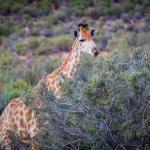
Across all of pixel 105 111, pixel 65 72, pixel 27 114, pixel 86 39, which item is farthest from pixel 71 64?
pixel 105 111

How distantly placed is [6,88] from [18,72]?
3.53 m

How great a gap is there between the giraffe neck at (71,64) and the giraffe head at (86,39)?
21 cm

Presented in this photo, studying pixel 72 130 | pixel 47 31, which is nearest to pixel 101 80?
pixel 72 130

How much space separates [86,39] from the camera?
33.0 ft

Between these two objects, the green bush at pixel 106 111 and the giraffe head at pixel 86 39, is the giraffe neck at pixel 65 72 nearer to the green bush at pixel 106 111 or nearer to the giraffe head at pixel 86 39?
the giraffe head at pixel 86 39

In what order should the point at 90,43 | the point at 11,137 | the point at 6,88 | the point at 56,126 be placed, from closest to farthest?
the point at 56,126 < the point at 11,137 < the point at 90,43 < the point at 6,88

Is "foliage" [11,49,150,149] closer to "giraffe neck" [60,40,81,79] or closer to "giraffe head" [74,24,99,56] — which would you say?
"giraffe neck" [60,40,81,79]

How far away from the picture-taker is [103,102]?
7.10 metres

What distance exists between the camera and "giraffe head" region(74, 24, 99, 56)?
9935 millimetres

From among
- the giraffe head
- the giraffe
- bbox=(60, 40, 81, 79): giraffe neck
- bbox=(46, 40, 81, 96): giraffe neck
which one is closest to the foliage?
the giraffe

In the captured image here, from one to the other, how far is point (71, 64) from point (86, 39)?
2.86ft

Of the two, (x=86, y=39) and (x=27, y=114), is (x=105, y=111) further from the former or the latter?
(x=86, y=39)

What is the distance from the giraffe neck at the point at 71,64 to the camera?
363 inches

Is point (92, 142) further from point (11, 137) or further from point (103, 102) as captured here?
point (11, 137)
